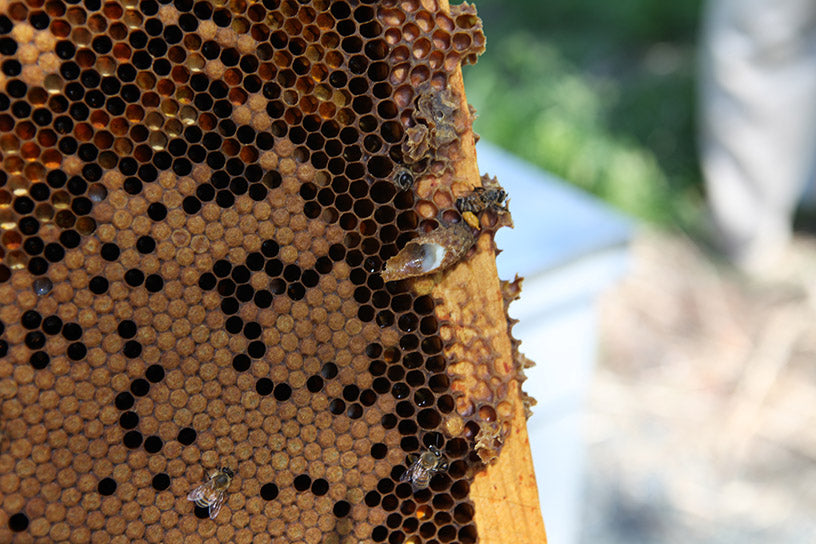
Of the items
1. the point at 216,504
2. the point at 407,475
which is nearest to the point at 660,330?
the point at 407,475

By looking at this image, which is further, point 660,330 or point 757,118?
point 757,118

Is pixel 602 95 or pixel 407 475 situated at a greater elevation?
pixel 602 95

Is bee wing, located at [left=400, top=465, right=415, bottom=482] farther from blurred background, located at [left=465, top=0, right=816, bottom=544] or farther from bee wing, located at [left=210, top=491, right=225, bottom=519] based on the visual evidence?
blurred background, located at [left=465, top=0, right=816, bottom=544]

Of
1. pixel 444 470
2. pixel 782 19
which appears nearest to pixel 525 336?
pixel 444 470

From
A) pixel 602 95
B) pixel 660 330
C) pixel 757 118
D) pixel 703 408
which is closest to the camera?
pixel 703 408

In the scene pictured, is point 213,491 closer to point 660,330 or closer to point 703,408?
point 703,408

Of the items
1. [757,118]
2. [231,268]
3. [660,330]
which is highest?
[757,118]

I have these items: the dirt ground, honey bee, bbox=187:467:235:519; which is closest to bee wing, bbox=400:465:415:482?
honey bee, bbox=187:467:235:519
